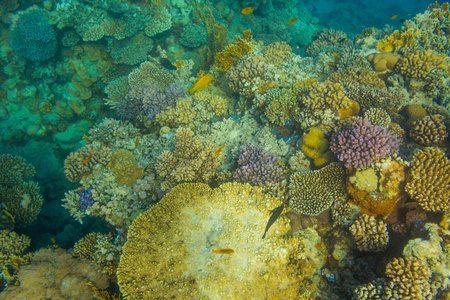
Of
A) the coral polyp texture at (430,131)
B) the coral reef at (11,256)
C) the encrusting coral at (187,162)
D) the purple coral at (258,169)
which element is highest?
the coral polyp texture at (430,131)

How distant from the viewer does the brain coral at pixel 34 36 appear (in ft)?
31.9

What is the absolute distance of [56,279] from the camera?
4418mm

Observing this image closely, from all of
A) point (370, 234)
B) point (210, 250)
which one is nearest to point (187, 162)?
point (210, 250)

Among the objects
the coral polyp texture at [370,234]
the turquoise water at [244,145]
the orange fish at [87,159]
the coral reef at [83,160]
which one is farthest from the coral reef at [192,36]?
the coral polyp texture at [370,234]

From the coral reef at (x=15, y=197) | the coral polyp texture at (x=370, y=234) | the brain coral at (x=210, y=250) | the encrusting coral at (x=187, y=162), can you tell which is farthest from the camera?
the coral reef at (x=15, y=197)

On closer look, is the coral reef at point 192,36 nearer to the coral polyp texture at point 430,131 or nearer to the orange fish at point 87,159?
the orange fish at point 87,159

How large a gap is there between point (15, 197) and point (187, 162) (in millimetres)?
6196

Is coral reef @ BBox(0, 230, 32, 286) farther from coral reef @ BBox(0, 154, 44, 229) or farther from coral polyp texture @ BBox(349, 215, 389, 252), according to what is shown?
coral polyp texture @ BBox(349, 215, 389, 252)

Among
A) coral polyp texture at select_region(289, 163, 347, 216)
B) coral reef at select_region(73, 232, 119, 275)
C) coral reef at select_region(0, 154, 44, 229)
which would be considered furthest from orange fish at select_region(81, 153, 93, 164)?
coral polyp texture at select_region(289, 163, 347, 216)

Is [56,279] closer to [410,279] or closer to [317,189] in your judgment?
[317,189]

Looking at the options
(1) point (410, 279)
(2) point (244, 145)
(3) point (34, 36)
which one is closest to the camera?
(1) point (410, 279)

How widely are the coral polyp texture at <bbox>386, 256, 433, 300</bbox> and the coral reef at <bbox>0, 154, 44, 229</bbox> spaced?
9406 millimetres

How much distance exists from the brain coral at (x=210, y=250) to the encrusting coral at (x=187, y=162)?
0.59 m

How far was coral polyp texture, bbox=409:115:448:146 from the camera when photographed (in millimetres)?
4410
